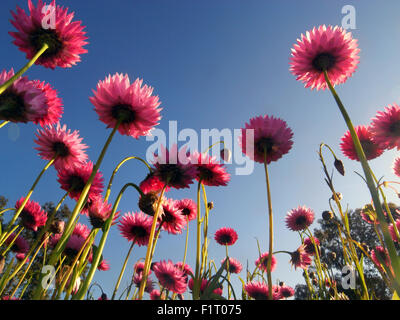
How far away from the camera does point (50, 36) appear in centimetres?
133

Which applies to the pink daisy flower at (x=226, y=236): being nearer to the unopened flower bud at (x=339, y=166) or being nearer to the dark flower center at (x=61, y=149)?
the unopened flower bud at (x=339, y=166)

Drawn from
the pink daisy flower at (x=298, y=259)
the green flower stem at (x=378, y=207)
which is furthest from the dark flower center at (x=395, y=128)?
the pink daisy flower at (x=298, y=259)

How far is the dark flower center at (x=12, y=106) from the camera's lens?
3.90 ft

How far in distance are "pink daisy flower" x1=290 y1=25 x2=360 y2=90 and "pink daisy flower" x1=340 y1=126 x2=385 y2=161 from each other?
631mm

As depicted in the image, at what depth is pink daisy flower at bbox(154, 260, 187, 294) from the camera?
6.64ft

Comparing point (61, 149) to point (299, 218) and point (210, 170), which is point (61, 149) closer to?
point (210, 170)

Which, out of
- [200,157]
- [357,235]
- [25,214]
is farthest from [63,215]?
→ [357,235]

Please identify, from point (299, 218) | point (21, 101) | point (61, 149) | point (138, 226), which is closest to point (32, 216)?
point (61, 149)

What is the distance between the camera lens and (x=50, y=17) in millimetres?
1265

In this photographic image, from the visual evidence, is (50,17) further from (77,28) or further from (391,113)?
(391,113)

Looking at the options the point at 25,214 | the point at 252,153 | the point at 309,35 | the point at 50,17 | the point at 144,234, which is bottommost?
the point at 144,234
